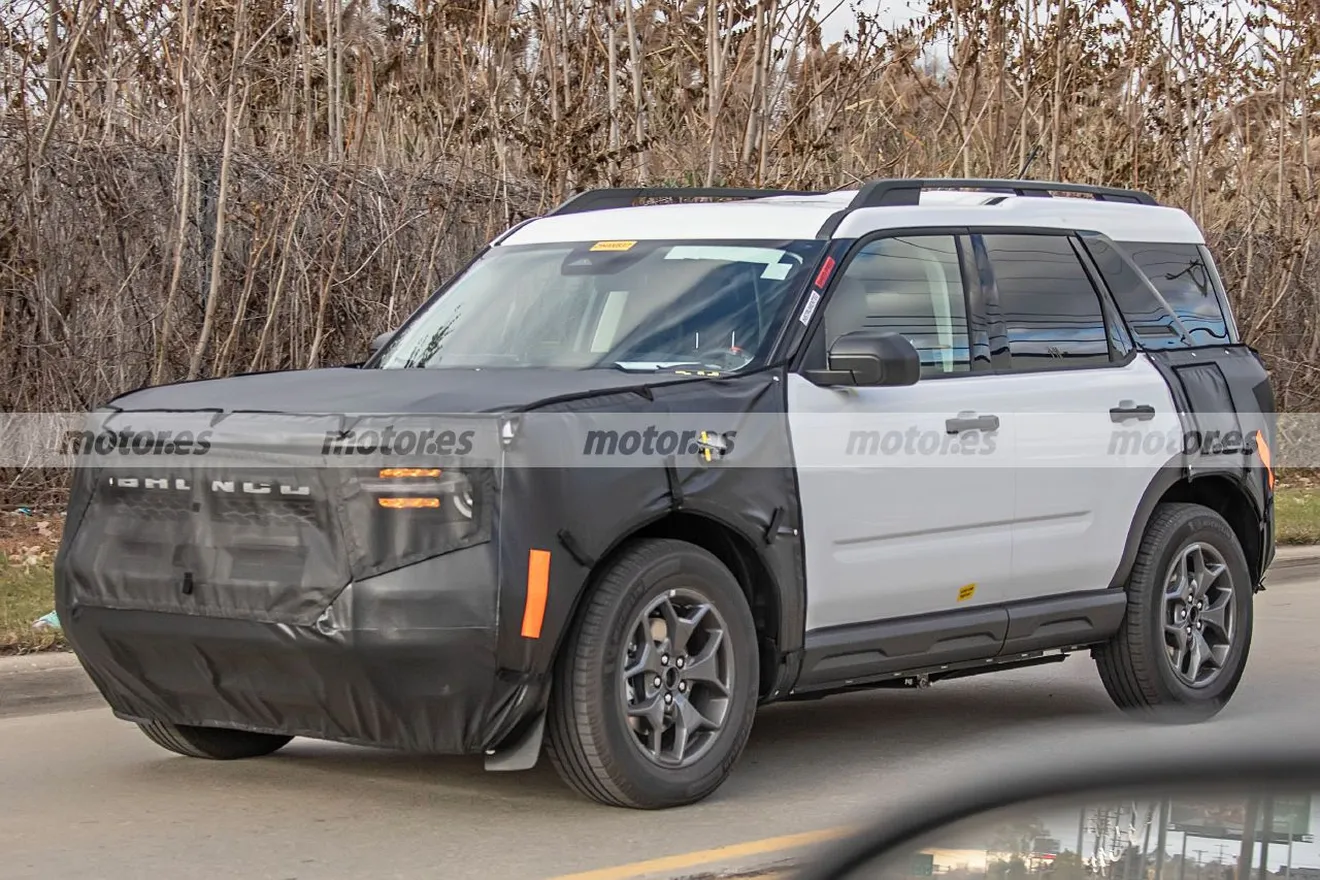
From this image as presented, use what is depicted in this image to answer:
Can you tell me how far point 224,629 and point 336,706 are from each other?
41cm

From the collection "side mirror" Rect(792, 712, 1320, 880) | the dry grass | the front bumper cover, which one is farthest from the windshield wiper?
"side mirror" Rect(792, 712, 1320, 880)

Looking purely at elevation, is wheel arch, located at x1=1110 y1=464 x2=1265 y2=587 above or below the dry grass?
above

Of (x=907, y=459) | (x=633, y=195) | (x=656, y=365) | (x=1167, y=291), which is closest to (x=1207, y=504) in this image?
(x=1167, y=291)

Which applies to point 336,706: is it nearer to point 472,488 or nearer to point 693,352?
point 472,488

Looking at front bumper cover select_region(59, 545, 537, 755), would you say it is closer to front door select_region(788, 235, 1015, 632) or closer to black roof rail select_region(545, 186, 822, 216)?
front door select_region(788, 235, 1015, 632)

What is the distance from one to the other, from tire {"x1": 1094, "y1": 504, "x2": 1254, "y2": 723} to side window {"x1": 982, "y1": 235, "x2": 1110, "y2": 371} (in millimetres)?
768

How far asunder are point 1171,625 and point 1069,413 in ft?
3.59

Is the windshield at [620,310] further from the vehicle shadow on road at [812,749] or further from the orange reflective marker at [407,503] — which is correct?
the vehicle shadow on road at [812,749]

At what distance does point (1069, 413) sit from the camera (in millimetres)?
7391

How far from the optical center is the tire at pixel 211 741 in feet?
21.9

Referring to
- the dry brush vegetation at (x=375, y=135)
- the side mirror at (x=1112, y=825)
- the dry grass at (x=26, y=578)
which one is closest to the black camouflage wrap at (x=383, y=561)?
the dry grass at (x=26, y=578)

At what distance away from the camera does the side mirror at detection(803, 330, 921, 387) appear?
21.0ft

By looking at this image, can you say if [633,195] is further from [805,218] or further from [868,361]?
[868,361]

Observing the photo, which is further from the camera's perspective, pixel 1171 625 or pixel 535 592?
pixel 1171 625
